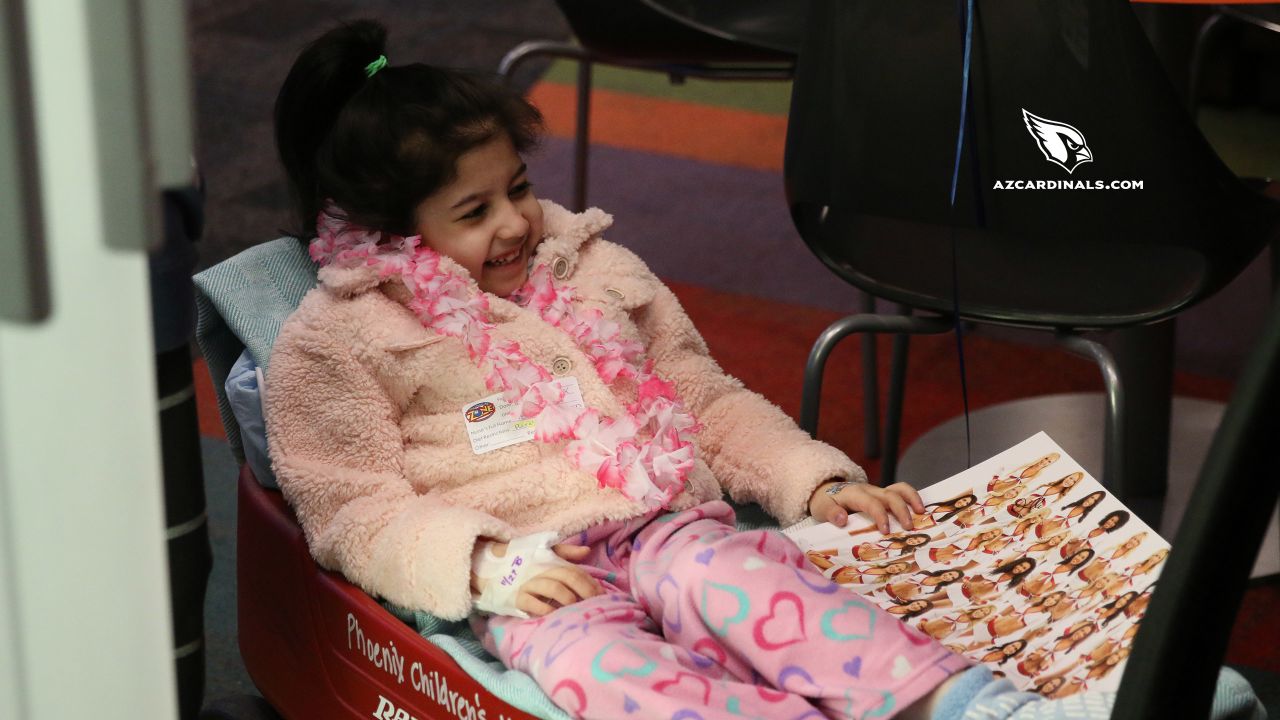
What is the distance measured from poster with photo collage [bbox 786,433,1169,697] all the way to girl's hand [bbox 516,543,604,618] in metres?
0.22

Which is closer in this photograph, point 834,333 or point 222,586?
point 834,333

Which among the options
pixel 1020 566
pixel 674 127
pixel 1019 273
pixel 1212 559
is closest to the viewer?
pixel 1212 559

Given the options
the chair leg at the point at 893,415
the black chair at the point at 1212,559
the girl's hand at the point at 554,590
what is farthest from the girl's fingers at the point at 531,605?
the chair leg at the point at 893,415

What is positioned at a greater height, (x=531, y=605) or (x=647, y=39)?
(x=647, y=39)

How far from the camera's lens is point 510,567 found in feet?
3.85

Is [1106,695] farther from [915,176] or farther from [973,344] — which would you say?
[973,344]

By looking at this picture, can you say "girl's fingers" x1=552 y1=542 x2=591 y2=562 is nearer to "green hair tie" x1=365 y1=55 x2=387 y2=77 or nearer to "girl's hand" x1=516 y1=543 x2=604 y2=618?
"girl's hand" x1=516 y1=543 x2=604 y2=618

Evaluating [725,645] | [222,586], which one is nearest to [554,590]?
[725,645]

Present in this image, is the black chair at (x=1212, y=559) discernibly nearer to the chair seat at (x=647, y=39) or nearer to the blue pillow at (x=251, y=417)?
the blue pillow at (x=251, y=417)

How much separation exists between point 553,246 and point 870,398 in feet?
2.85

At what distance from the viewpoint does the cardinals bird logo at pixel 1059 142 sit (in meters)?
1.46

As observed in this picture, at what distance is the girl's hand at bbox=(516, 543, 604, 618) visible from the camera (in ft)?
3.77

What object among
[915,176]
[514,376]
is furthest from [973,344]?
[514,376]

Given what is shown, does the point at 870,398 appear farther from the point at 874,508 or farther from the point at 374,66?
the point at 374,66
